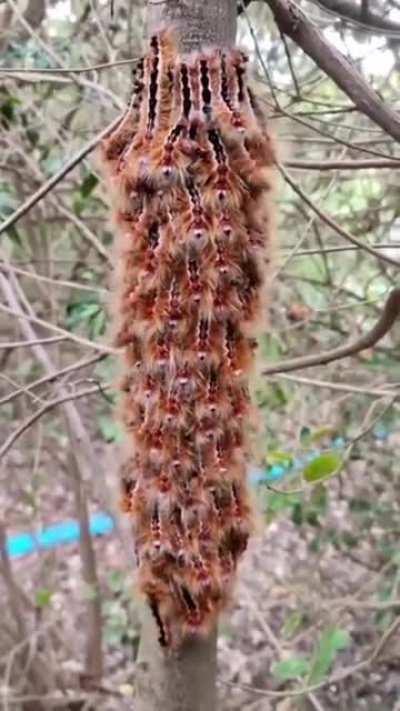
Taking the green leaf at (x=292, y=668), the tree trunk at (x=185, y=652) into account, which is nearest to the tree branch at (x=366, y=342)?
the tree trunk at (x=185, y=652)

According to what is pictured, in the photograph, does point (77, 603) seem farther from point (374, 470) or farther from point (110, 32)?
point (110, 32)

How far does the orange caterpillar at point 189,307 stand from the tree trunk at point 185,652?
16 millimetres

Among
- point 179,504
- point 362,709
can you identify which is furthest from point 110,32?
point 362,709

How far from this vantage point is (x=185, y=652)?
3.34 feet

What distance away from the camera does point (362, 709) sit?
304 cm

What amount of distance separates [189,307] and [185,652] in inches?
13.2

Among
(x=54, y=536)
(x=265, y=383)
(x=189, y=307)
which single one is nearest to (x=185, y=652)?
(x=189, y=307)

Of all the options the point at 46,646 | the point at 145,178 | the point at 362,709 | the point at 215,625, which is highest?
the point at 145,178

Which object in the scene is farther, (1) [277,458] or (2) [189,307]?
(1) [277,458]

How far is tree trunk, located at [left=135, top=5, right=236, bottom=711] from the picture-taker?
98cm

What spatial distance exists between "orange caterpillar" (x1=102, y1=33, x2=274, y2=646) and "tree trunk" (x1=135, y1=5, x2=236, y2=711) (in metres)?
0.02

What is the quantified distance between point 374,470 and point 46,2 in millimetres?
1469

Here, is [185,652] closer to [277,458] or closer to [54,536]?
[277,458]

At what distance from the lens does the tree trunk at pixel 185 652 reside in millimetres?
979
